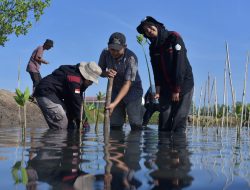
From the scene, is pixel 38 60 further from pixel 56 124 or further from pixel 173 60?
pixel 173 60

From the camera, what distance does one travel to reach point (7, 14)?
15305 millimetres

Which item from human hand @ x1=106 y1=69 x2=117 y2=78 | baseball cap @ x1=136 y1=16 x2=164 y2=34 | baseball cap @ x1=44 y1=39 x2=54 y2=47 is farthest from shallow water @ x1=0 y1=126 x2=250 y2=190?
baseball cap @ x1=44 y1=39 x2=54 y2=47

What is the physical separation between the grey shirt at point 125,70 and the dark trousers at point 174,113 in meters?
0.64

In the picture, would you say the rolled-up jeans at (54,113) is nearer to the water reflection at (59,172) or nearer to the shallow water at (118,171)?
the shallow water at (118,171)

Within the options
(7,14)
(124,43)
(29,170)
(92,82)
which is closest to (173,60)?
(124,43)

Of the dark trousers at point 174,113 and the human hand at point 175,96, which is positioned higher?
the human hand at point 175,96

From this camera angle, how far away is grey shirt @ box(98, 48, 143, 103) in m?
6.48

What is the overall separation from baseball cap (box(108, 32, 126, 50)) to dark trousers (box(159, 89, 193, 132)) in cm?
101

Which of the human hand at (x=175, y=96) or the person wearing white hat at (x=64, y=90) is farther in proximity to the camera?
the person wearing white hat at (x=64, y=90)

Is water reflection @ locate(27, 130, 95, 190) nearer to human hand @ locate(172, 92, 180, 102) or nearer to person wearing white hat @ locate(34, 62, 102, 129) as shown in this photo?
human hand @ locate(172, 92, 180, 102)

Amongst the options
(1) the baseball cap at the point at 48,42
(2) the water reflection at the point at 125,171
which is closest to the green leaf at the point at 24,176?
(2) the water reflection at the point at 125,171

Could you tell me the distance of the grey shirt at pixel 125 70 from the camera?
6.48 metres

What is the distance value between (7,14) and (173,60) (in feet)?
36.0

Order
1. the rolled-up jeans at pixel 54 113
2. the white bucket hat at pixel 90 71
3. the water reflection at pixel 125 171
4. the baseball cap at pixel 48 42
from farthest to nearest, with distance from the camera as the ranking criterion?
the baseball cap at pixel 48 42 < the rolled-up jeans at pixel 54 113 < the white bucket hat at pixel 90 71 < the water reflection at pixel 125 171
